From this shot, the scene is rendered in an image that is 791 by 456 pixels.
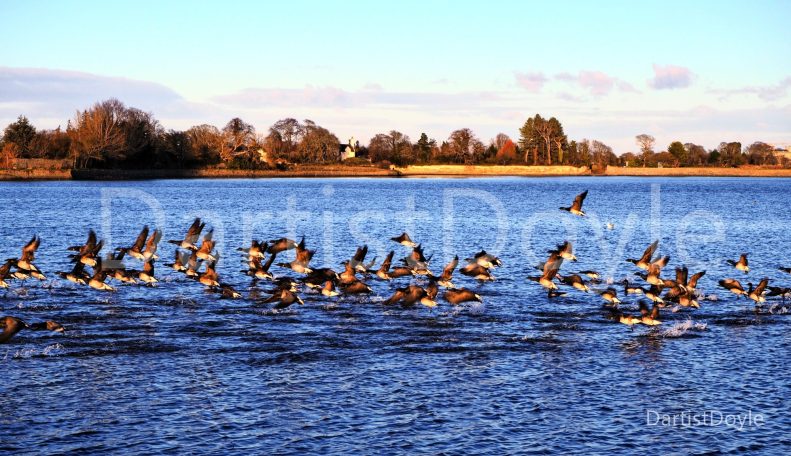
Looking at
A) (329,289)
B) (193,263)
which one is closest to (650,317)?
(329,289)

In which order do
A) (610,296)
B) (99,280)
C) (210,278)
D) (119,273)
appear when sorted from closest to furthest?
(610,296) → (99,280) → (119,273) → (210,278)

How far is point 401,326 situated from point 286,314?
11.1 ft

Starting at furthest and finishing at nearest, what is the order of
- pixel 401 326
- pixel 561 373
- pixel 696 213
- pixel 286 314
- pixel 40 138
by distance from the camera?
1. pixel 40 138
2. pixel 696 213
3. pixel 286 314
4. pixel 401 326
5. pixel 561 373

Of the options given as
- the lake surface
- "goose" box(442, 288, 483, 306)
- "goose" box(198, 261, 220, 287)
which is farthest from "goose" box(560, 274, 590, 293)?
"goose" box(198, 261, 220, 287)

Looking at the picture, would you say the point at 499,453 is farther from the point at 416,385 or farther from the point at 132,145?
the point at 132,145

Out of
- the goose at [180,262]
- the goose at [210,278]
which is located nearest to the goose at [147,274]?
the goose at [180,262]

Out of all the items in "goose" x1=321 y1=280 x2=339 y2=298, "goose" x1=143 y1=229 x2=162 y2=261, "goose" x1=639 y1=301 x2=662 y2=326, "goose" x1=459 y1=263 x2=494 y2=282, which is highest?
"goose" x1=143 y1=229 x2=162 y2=261

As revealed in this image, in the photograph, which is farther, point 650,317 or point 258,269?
point 258,269

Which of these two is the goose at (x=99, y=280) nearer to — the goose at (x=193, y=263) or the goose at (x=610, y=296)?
the goose at (x=193, y=263)

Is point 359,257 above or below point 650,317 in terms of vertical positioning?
above

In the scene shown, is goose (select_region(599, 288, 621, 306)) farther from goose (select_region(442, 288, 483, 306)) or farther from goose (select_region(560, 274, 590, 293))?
goose (select_region(442, 288, 483, 306))

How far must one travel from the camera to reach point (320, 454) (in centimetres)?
1360

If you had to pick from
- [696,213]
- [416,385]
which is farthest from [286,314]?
[696,213]

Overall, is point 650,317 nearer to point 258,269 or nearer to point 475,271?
point 475,271
